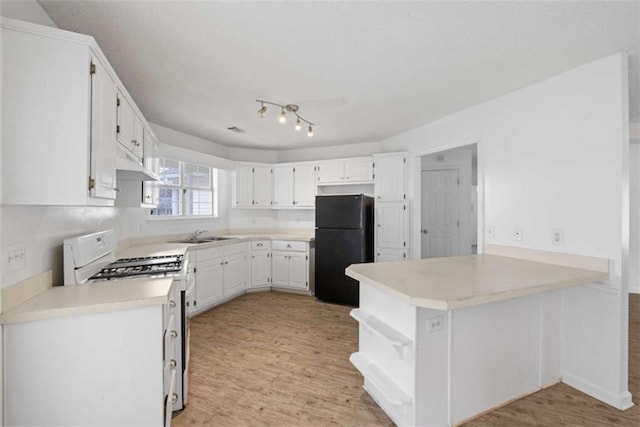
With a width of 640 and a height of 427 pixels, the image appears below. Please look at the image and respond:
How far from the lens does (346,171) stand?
4.31 m

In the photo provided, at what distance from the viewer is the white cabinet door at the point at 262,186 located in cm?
471

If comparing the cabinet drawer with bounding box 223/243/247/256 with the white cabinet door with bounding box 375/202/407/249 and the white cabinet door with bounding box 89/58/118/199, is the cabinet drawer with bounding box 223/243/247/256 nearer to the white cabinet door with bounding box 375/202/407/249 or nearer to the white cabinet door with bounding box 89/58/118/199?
the white cabinet door with bounding box 375/202/407/249

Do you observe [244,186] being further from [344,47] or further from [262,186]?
[344,47]

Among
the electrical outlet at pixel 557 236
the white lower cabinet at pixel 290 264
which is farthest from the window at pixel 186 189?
the electrical outlet at pixel 557 236

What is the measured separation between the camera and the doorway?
193 inches

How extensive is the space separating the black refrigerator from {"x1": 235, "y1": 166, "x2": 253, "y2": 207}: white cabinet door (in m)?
1.31

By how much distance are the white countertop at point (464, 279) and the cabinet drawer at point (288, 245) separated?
233 cm

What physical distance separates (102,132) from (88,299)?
84 cm

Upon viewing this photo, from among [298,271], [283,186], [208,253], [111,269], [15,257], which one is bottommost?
[298,271]

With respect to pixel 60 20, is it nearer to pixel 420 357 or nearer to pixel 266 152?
pixel 420 357

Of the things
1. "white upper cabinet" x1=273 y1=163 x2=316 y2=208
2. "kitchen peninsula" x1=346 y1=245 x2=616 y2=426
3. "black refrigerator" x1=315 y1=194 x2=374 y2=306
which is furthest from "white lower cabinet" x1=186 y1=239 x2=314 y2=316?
"kitchen peninsula" x1=346 y1=245 x2=616 y2=426

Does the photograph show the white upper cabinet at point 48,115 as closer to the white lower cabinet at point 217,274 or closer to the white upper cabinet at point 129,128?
the white upper cabinet at point 129,128

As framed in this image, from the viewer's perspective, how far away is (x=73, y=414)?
1257 millimetres

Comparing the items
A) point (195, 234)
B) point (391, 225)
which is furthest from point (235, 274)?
point (391, 225)
